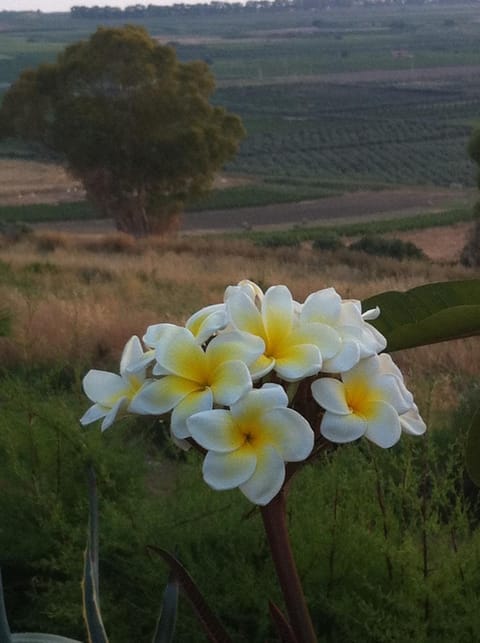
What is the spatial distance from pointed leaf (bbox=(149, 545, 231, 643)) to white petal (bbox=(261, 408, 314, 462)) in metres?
0.27

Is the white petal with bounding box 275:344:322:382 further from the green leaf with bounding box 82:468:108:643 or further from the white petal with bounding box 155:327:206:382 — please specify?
the green leaf with bounding box 82:468:108:643

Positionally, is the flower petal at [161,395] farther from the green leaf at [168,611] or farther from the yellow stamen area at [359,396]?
the green leaf at [168,611]

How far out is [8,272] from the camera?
41.4 feet

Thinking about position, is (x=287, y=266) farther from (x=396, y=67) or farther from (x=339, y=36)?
(x=339, y=36)

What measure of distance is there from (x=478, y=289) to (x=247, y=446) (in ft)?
1.74

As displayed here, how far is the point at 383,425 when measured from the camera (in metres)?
1.28

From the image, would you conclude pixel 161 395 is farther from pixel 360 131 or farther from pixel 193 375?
pixel 360 131

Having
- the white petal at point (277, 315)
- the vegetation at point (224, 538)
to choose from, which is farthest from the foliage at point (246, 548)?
the white petal at point (277, 315)

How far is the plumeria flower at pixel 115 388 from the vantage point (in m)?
1.37

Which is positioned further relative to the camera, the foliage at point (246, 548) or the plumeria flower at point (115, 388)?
the foliage at point (246, 548)

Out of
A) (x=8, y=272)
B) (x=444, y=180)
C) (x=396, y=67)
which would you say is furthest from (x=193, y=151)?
(x=396, y=67)

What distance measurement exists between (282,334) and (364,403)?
139mm

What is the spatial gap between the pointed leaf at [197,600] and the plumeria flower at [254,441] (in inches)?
8.7

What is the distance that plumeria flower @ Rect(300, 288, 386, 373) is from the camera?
1.29 metres
